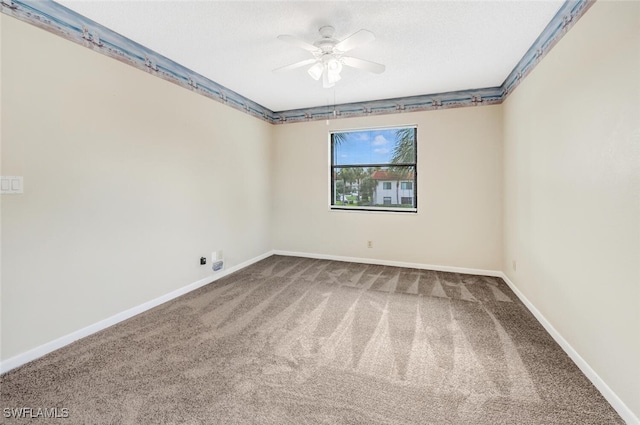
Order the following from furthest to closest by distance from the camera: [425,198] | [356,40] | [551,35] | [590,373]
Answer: [425,198] → [551,35] → [356,40] → [590,373]

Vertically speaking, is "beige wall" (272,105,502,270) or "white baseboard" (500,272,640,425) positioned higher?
"beige wall" (272,105,502,270)

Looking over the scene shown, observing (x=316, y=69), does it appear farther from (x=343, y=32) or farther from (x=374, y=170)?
(x=374, y=170)

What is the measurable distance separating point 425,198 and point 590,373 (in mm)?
2647

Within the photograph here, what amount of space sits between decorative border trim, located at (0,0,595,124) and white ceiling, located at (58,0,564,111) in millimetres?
77

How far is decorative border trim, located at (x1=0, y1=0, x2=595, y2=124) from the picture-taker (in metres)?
1.96

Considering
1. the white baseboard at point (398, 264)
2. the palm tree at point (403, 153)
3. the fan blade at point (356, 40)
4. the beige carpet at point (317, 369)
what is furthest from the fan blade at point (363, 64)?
the white baseboard at point (398, 264)

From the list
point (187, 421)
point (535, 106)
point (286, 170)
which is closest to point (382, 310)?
point (187, 421)

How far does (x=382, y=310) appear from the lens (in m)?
2.78

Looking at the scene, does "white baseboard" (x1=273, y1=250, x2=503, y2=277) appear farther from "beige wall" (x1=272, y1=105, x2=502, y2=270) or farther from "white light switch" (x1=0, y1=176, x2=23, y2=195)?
"white light switch" (x1=0, y1=176, x2=23, y2=195)

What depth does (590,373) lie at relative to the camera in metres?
1.72

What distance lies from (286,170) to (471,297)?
11.0 feet

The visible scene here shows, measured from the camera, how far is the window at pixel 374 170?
4.25m

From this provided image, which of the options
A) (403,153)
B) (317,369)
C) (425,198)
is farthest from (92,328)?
(403,153)

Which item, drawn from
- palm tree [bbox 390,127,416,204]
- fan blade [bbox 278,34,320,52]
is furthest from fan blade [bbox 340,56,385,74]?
palm tree [bbox 390,127,416,204]
